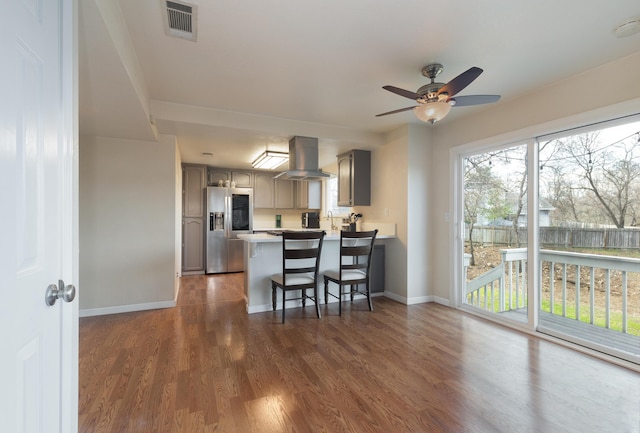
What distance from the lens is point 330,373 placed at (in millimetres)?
2262

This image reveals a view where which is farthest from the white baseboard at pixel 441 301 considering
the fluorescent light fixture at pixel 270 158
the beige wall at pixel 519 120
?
the fluorescent light fixture at pixel 270 158

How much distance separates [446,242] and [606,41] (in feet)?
8.36

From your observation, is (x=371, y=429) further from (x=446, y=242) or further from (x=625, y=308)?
(x=446, y=242)

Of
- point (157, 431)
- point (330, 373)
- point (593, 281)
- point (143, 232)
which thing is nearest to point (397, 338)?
point (330, 373)

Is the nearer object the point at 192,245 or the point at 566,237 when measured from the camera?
the point at 566,237

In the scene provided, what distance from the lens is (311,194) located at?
7.00m

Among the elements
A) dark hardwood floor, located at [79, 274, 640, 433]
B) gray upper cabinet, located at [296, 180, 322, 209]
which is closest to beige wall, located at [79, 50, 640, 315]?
dark hardwood floor, located at [79, 274, 640, 433]

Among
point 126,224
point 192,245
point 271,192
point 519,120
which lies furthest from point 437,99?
point 192,245

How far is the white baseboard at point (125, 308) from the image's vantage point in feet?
11.8

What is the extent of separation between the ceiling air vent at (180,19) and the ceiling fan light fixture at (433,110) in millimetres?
1798

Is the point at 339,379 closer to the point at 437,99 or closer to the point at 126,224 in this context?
the point at 437,99

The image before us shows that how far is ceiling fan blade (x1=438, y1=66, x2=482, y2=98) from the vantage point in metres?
1.99

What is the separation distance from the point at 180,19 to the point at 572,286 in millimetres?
4132

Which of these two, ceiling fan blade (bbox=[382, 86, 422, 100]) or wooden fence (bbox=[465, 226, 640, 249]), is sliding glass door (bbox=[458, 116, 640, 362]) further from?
ceiling fan blade (bbox=[382, 86, 422, 100])
